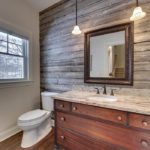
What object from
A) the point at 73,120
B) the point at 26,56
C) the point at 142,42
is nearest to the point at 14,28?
the point at 26,56

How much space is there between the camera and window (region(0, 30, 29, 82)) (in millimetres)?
2287

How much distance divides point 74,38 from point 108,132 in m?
1.68

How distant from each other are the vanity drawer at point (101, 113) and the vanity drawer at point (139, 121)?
7 cm

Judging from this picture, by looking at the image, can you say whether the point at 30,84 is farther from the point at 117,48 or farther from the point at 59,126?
the point at 117,48

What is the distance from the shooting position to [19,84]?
8.22 feet

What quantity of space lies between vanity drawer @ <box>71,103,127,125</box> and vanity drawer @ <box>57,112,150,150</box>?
0.24ft

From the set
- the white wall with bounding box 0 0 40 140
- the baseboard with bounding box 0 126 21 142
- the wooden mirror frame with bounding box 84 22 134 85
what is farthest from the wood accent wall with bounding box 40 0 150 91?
the baseboard with bounding box 0 126 21 142

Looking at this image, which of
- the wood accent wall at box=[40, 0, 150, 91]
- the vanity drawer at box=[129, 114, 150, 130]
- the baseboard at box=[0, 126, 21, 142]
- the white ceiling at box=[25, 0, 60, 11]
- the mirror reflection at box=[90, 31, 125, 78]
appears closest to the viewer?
the vanity drawer at box=[129, 114, 150, 130]

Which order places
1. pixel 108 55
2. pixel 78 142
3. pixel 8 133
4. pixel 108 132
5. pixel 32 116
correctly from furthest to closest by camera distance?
1. pixel 8 133
2. pixel 32 116
3. pixel 108 55
4. pixel 78 142
5. pixel 108 132

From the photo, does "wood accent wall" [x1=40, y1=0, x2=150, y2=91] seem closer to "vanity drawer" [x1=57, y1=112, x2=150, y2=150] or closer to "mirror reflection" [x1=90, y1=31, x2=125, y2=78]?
"mirror reflection" [x1=90, y1=31, x2=125, y2=78]

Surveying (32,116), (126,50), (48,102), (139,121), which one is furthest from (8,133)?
(126,50)

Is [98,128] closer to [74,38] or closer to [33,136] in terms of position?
[33,136]

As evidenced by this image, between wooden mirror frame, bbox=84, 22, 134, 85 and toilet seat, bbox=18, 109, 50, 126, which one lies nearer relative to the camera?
wooden mirror frame, bbox=84, 22, 134, 85

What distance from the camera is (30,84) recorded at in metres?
2.76
